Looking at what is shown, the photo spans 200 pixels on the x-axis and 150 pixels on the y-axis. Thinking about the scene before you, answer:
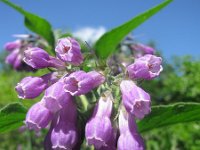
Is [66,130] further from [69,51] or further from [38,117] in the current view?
[69,51]

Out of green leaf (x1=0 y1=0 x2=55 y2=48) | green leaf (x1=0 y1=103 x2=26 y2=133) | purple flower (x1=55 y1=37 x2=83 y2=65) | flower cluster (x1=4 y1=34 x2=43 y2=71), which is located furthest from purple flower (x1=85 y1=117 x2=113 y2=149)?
flower cluster (x1=4 y1=34 x2=43 y2=71)

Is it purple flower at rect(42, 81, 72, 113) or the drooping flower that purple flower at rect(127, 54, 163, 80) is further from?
the drooping flower

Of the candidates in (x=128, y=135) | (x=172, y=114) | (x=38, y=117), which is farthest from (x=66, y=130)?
(x=172, y=114)

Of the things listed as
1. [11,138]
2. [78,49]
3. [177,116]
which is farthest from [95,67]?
[11,138]

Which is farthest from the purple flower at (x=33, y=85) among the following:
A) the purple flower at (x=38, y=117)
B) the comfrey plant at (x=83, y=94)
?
the purple flower at (x=38, y=117)

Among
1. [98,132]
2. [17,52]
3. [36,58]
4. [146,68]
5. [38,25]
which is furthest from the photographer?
[17,52]

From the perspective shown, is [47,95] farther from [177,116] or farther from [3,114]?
[177,116]

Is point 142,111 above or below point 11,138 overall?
above
